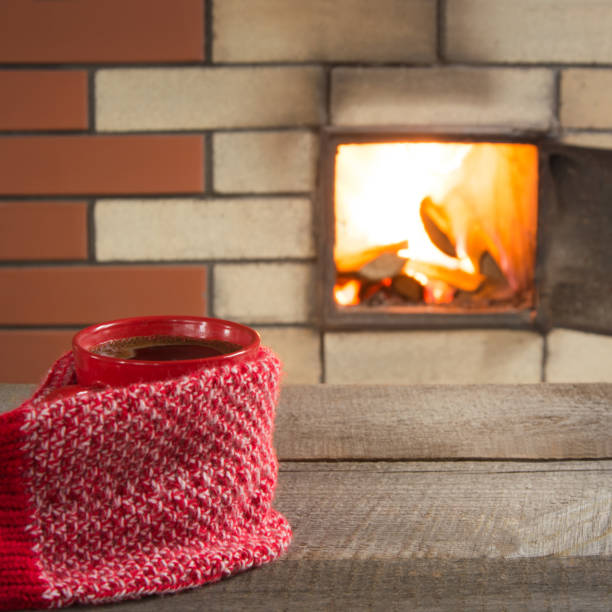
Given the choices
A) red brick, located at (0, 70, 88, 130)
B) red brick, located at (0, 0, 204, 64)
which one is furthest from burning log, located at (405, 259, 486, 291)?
red brick, located at (0, 70, 88, 130)

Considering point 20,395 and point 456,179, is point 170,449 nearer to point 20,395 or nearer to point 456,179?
point 20,395

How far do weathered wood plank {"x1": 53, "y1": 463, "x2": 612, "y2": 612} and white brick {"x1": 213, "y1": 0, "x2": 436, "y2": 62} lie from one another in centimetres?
99

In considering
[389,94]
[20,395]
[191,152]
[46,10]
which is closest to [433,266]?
[389,94]

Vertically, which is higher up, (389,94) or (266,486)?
(389,94)

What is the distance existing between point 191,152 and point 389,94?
0.38 metres

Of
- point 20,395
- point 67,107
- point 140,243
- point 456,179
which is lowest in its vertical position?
point 20,395

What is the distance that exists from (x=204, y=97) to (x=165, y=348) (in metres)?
0.97

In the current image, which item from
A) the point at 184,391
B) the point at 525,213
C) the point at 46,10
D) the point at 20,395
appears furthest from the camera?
the point at 525,213

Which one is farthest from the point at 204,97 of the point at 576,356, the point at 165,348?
the point at 165,348

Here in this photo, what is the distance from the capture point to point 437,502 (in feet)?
1.43

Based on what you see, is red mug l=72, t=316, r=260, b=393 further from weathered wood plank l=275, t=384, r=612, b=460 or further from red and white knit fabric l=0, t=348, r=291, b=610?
weathered wood plank l=275, t=384, r=612, b=460

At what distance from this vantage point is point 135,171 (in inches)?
51.4

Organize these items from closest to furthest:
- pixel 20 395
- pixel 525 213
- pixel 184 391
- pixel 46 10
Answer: pixel 184 391 → pixel 20 395 → pixel 46 10 → pixel 525 213

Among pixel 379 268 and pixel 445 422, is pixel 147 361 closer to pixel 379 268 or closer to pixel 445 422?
pixel 445 422
